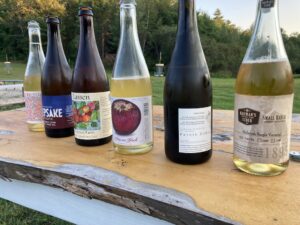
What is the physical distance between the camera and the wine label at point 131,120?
62cm

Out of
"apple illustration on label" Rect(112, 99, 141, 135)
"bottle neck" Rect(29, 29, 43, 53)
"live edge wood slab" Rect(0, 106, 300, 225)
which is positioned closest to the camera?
"live edge wood slab" Rect(0, 106, 300, 225)

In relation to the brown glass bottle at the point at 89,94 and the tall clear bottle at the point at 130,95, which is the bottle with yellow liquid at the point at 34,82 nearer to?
the brown glass bottle at the point at 89,94

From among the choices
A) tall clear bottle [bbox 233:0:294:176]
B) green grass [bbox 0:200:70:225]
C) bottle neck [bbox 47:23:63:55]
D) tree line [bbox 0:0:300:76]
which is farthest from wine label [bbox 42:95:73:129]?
tree line [bbox 0:0:300:76]

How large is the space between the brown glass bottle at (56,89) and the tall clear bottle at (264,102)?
1.64 ft

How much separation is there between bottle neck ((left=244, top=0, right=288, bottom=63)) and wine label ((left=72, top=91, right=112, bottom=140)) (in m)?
0.37

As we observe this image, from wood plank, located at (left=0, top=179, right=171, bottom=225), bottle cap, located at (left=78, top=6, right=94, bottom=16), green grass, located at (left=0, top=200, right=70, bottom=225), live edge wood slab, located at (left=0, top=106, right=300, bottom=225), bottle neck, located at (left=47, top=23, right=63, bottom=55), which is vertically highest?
bottle cap, located at (left=78, top=6, right=94, bottom=16)

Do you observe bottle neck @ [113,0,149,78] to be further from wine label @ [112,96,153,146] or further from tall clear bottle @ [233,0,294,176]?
tall clear bottle @ [233,0,294,176]

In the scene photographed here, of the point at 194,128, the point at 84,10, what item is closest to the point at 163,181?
the point at 194,128

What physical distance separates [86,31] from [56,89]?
0.67 feet

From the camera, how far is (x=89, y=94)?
69cm

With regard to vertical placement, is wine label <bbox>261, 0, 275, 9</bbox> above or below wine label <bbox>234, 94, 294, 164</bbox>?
above

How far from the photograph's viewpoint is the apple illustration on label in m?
0.61

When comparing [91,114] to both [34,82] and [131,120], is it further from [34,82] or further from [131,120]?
[34,82]

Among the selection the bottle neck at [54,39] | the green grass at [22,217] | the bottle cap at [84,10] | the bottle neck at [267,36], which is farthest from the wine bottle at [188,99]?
the green grass at [22,217]
